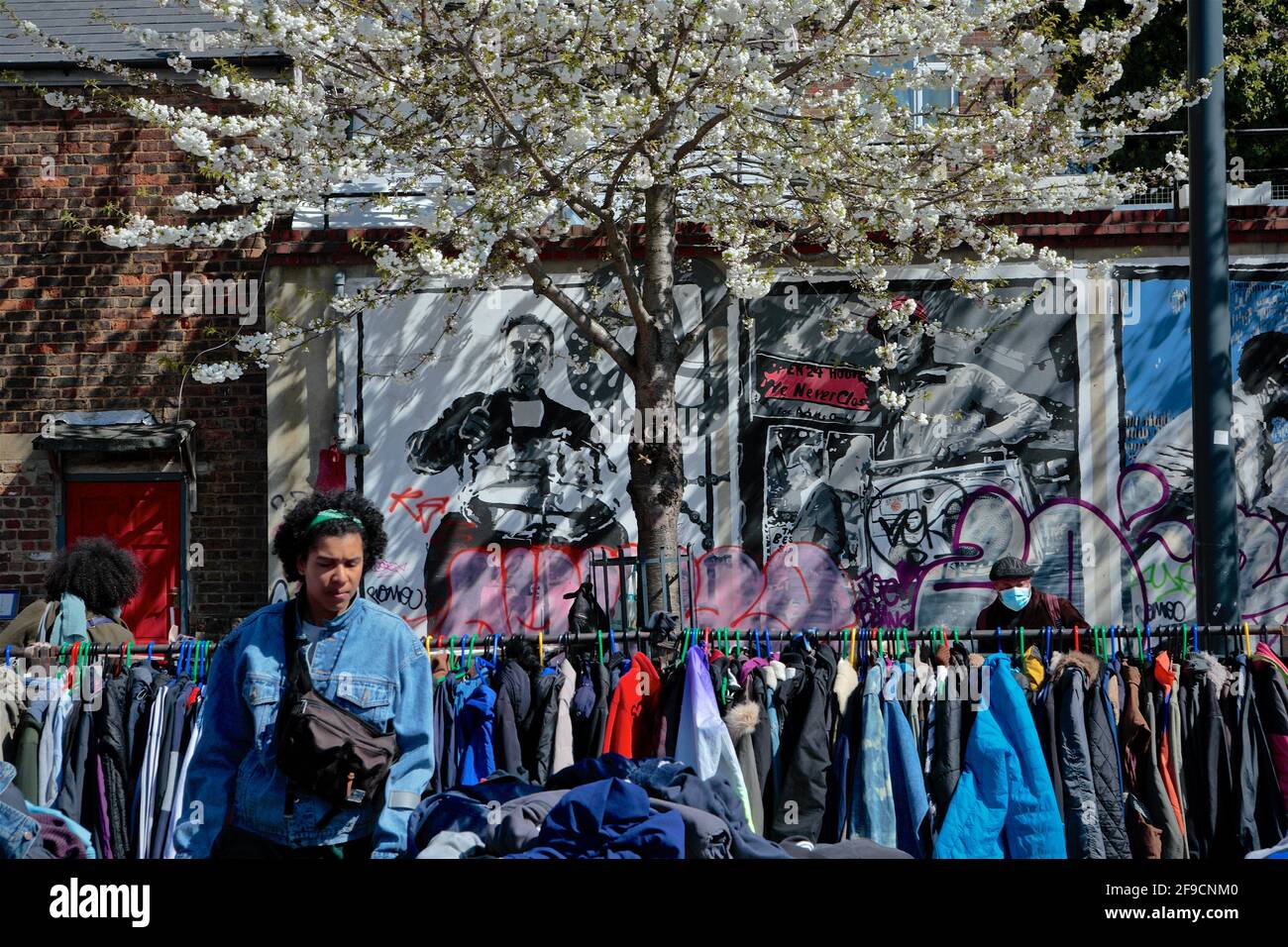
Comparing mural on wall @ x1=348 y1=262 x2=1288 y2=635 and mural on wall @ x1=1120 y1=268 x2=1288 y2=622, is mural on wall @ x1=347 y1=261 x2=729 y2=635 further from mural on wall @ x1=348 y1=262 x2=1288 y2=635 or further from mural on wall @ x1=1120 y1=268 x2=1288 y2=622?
mural on wall @ x1=1120 y1=268 x2=1288 y2=622

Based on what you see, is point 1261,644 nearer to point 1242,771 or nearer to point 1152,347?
point 1242,771

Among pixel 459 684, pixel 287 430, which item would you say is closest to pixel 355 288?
pixel 287 430

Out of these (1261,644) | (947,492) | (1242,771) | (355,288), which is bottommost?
(1242,771)

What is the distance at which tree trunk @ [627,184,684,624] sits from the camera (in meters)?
9.29

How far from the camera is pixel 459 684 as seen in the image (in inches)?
238

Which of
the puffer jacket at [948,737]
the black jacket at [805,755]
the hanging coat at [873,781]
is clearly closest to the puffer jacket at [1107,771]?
the puffer jacket at [948,737]

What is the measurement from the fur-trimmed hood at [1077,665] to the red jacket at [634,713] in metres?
1.77

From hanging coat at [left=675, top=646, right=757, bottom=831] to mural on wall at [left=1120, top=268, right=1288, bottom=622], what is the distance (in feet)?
24.8

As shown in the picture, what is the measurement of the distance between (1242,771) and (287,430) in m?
9.02

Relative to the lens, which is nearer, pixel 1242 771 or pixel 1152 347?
pixel 1242 771

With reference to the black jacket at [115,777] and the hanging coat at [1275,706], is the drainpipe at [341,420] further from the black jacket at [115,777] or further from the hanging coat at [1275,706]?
the hanging coat at [1275,706]

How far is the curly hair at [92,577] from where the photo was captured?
701 cm

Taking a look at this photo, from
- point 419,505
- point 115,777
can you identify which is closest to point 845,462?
point 419,505
